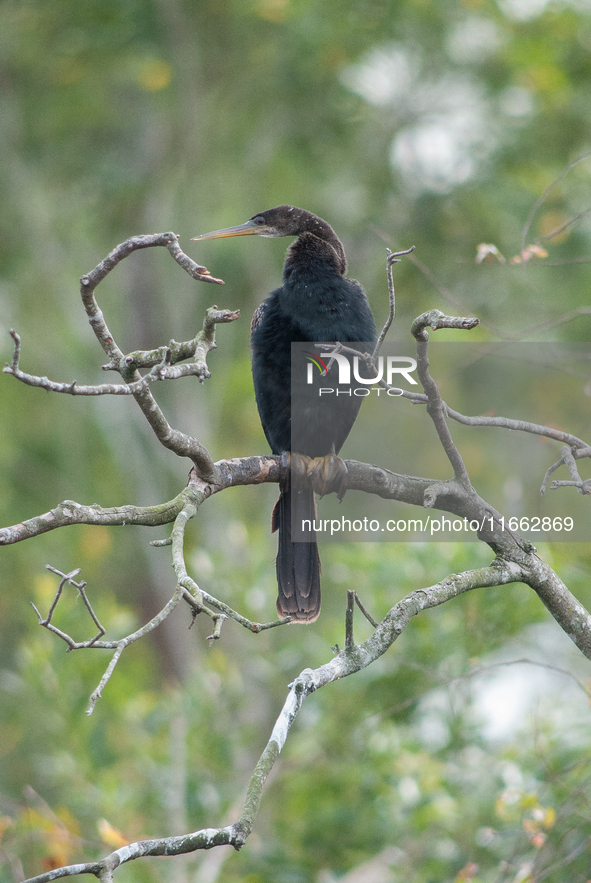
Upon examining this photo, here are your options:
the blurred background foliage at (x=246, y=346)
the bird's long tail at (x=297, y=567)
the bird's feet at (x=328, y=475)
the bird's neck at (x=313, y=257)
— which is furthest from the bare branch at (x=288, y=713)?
the blurred background foliage at (x=246, y=346)

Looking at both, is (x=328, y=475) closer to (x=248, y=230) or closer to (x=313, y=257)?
(x=313, y=257)

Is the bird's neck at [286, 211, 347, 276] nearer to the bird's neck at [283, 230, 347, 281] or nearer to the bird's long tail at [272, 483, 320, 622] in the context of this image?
the bird's neck at [283, 230, 347, 281]

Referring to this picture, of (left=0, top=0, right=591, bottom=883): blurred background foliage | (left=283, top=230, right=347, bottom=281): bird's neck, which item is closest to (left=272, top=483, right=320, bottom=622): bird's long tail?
(left=283, top=230, right=347, bottom=281): bird's neck

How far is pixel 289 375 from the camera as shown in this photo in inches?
127

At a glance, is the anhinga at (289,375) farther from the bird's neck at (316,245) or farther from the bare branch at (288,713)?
the bare branch at (288,713)

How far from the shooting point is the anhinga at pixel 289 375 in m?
3.05

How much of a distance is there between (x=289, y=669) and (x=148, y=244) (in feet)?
11.2

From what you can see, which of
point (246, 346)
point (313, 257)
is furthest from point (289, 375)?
point (246, 346)

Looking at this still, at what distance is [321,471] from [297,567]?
359mm

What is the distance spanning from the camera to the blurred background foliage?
13.0ft

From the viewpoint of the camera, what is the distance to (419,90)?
7395mm

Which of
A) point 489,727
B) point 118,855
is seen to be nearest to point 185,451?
point 118,855

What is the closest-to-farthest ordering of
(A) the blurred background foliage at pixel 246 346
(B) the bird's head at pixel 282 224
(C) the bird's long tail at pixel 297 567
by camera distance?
1. (C) the bird's long tail at pixel 297 567
2. (B) the bird's head at pixel 282 224
3. (A) the blurred background foliage at pixel 246 346

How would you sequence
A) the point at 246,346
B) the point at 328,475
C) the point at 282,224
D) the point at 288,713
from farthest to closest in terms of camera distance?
1. the point at 246,346
2. the point at 282,224
3. the point at 328,475
4. the point at 288,713
